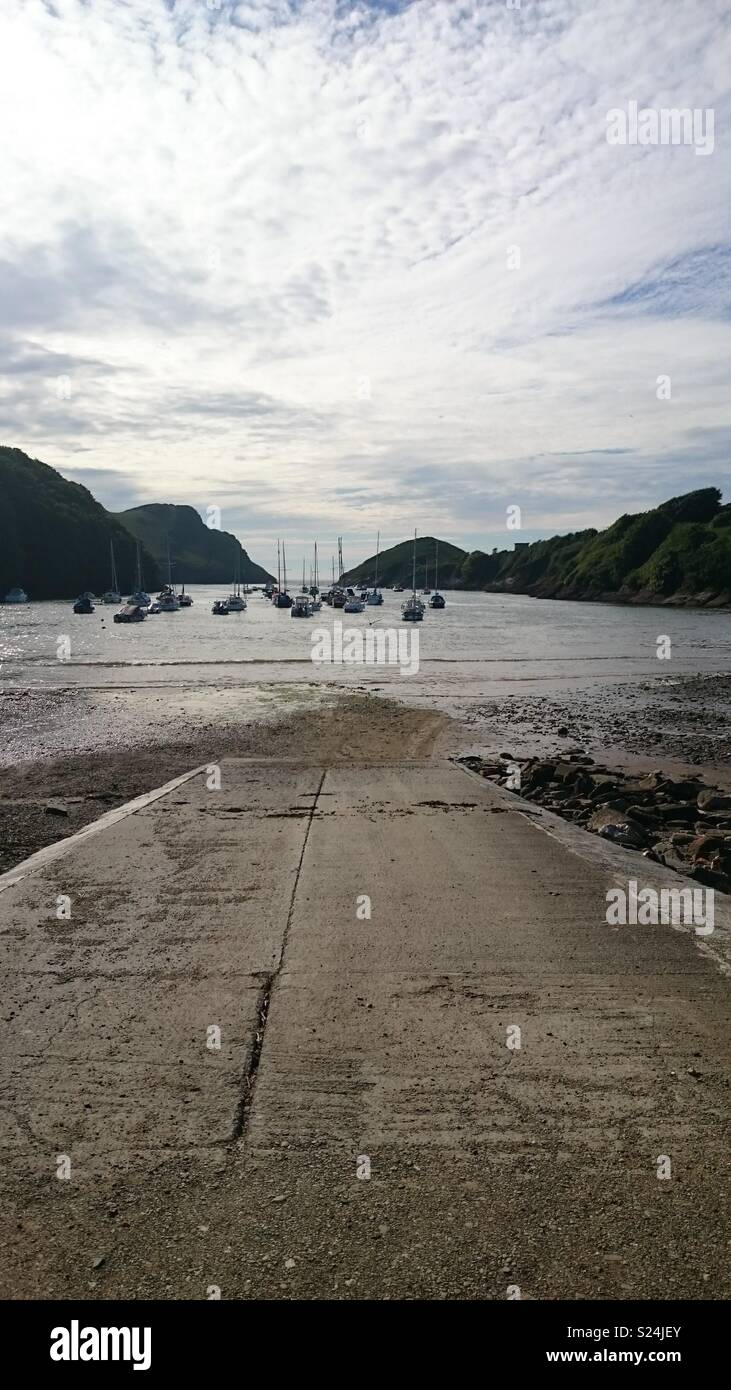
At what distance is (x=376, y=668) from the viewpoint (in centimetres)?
4319

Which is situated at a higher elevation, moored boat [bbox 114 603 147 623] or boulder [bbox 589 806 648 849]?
moored boat [bbox 114 603 147 623]

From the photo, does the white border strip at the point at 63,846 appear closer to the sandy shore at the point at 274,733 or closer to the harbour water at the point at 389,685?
the sandy shore at the point at 274,733

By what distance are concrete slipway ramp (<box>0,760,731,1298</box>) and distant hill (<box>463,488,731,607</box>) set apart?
128m

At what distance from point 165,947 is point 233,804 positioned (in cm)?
524

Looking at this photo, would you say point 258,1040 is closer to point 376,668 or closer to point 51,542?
point 376,668

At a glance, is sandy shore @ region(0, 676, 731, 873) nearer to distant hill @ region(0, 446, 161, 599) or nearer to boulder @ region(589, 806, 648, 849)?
boulder @ region(589, 806, 648, 849)

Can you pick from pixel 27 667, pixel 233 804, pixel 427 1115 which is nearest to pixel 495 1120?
pixel 427 1115

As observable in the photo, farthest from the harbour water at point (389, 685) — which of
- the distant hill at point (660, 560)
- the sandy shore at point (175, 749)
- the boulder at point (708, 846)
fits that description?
the distant hill at point (660, 560)

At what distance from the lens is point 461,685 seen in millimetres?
35844

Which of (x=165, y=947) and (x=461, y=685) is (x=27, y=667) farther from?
(x=165, y=947)

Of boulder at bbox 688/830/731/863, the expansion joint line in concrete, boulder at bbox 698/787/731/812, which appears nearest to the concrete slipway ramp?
the expansion joint line in concrete

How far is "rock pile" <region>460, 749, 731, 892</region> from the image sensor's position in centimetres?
1077

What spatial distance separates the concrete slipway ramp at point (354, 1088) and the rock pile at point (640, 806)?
2526mm

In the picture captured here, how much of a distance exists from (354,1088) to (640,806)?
1034 centimetres
